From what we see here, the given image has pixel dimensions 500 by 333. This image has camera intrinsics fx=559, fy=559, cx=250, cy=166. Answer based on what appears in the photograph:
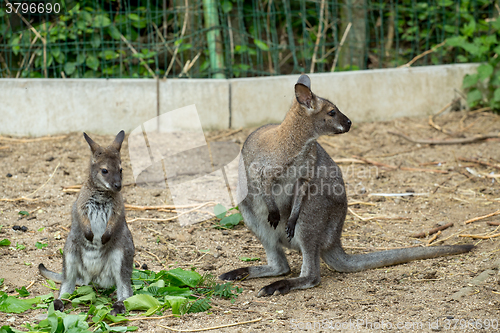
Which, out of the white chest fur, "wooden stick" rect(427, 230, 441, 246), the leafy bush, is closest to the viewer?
the white chest fur

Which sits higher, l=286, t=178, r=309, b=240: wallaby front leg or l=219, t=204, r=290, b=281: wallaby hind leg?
l=286, t=178, r=309, b=240: wallaby front leg

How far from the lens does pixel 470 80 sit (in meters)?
6.26

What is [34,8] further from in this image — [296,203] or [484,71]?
[484,71]

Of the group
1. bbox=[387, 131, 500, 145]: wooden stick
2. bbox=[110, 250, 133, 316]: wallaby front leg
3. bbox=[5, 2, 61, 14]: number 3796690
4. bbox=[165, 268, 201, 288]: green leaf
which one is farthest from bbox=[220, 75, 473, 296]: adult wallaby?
bbox=[5, 2, 61, 14]: number 3796690

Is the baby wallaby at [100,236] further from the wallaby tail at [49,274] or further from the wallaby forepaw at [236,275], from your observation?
the wallaby forepaw at [236,275]

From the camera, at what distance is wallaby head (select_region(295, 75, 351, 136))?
3.42 meters

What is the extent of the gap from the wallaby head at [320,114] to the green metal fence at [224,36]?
290cm

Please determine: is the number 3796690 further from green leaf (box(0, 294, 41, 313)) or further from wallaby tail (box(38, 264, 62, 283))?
green leaf (box(0, 294, 41, 313))

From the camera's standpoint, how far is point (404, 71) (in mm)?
6391

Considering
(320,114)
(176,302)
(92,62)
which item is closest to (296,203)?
(320,114)

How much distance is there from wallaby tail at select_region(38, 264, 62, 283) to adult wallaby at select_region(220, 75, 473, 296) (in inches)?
38.8

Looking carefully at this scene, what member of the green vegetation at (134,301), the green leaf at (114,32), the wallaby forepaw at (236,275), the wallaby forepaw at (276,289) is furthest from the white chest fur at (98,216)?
the green leaf at (114,32)

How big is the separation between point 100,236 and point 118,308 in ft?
1.31

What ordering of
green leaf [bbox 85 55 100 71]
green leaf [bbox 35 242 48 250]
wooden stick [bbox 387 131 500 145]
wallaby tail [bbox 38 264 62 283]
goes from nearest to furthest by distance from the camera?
1. wallaby tail [bbox 38 264 62 283]
2. green leaf [bbox 35 242 48 250]
3. wooden stick [bbox 387 131 500 145]
4. green leaf [bbox 85 55 100 71]
